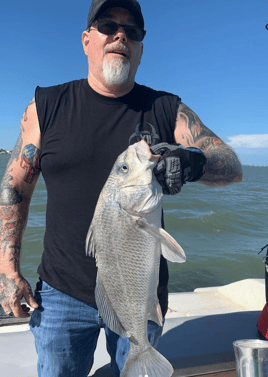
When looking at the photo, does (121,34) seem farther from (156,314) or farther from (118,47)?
(156,314)

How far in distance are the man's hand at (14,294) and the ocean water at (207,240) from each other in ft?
18.2

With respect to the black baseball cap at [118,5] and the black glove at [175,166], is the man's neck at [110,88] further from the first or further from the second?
the black glove at [175,166]

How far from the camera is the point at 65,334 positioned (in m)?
2.00

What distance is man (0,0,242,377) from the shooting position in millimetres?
1978

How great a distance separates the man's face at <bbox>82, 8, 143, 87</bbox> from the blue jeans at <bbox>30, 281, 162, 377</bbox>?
1485 millimetres

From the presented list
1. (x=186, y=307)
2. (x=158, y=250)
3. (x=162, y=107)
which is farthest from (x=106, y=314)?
(x=186, y=307)

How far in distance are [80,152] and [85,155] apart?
0.04m

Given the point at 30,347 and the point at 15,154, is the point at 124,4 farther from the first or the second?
the point at 30,347

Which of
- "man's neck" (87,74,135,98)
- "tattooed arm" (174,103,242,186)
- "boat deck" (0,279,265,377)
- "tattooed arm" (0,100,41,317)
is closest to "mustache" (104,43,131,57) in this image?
"man's neck" (87,74,135,98)

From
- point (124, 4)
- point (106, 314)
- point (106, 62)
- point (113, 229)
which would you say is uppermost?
point (124, 4)

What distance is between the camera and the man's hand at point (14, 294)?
2088 millimetres

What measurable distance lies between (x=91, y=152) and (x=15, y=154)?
0.64 meters

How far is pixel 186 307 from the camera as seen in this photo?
4.16 metres

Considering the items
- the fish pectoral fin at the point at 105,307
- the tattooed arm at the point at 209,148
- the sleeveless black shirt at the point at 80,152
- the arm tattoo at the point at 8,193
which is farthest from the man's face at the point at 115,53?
the fish pectoral fin at the point at 105,307
